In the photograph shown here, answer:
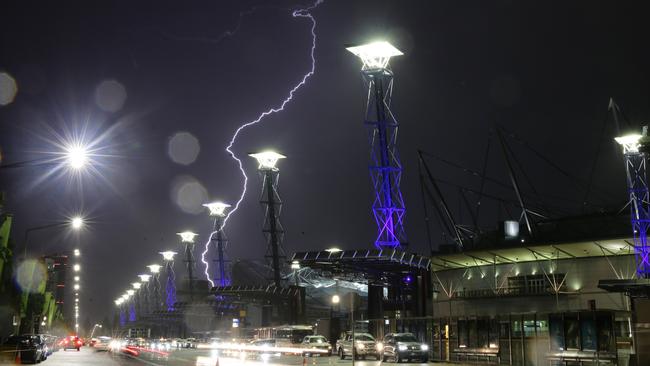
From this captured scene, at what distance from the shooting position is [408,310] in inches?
2425

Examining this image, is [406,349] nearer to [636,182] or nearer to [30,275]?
[636,182]

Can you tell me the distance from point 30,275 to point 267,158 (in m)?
31.3

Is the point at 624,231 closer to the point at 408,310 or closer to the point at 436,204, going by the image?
the point at 436,204

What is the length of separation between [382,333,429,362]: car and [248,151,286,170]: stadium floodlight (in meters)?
48.8

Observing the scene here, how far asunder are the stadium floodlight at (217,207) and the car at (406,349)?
7178 cm

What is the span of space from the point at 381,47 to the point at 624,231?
112 feet

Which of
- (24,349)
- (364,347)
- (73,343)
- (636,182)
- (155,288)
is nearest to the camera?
(24,349)

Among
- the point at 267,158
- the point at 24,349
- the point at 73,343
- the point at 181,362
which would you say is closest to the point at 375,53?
the point at 267,158

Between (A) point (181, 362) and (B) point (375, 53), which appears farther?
(B) point (375, 53)

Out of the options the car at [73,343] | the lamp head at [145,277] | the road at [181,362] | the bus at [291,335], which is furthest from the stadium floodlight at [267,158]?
the lamp head at [145,277]

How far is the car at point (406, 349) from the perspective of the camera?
34.1 m

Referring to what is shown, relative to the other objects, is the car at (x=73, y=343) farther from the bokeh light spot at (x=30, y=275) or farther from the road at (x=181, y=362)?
the road at (x=181, y=362)

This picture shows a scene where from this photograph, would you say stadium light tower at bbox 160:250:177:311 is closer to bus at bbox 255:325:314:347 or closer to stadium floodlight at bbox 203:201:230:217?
stadium floodlight at bbox 203:201:230:217

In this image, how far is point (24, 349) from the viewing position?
3300 centimetres
